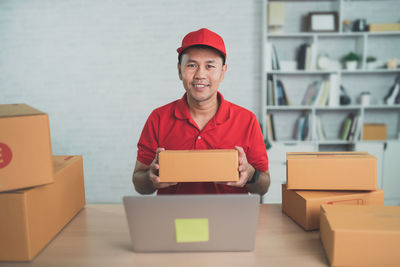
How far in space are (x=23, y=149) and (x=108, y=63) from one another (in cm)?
283

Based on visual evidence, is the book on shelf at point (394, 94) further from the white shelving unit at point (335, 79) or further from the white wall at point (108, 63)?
the white wall at point (108, 63)

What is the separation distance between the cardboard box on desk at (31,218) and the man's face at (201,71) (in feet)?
2.30

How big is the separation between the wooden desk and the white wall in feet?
8.26

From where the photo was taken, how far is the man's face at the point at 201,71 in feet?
Result: 4.91

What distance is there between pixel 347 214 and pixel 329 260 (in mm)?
166

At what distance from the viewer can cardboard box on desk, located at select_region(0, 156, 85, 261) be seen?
0.94 m

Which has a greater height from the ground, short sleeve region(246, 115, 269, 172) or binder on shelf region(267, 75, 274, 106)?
binder on shelf region(267, 75, 274, 106)

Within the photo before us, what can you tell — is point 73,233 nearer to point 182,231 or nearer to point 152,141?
point 182,231

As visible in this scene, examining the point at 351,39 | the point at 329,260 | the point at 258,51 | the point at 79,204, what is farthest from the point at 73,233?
the point at 351,39

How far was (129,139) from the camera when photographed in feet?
12.2

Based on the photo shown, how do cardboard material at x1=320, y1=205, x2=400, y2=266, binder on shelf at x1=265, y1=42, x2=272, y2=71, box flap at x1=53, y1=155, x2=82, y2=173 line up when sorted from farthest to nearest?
binder on shelf at x1=265, y1=42, x2=272, y2=71
box flap at x1=53, y1=155, x2=82, y2=173
cardboard material at x1=320, y1=205, x2=400, y2=266

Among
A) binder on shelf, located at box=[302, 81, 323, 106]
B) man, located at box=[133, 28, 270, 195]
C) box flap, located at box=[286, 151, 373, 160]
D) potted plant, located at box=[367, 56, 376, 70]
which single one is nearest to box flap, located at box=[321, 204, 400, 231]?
box flap, located at box=[286, 151, 373, 160]

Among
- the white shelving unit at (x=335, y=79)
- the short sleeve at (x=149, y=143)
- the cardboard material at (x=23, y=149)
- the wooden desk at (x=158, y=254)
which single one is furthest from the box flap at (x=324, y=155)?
the white shelving unit at (x=335, y=79)

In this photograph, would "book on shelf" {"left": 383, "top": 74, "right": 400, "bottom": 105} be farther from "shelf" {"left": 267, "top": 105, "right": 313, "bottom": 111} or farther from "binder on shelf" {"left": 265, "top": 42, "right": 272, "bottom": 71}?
"binder on shelf" {"left": 265, "top": 42, "right": 272, "bottom": 71}
